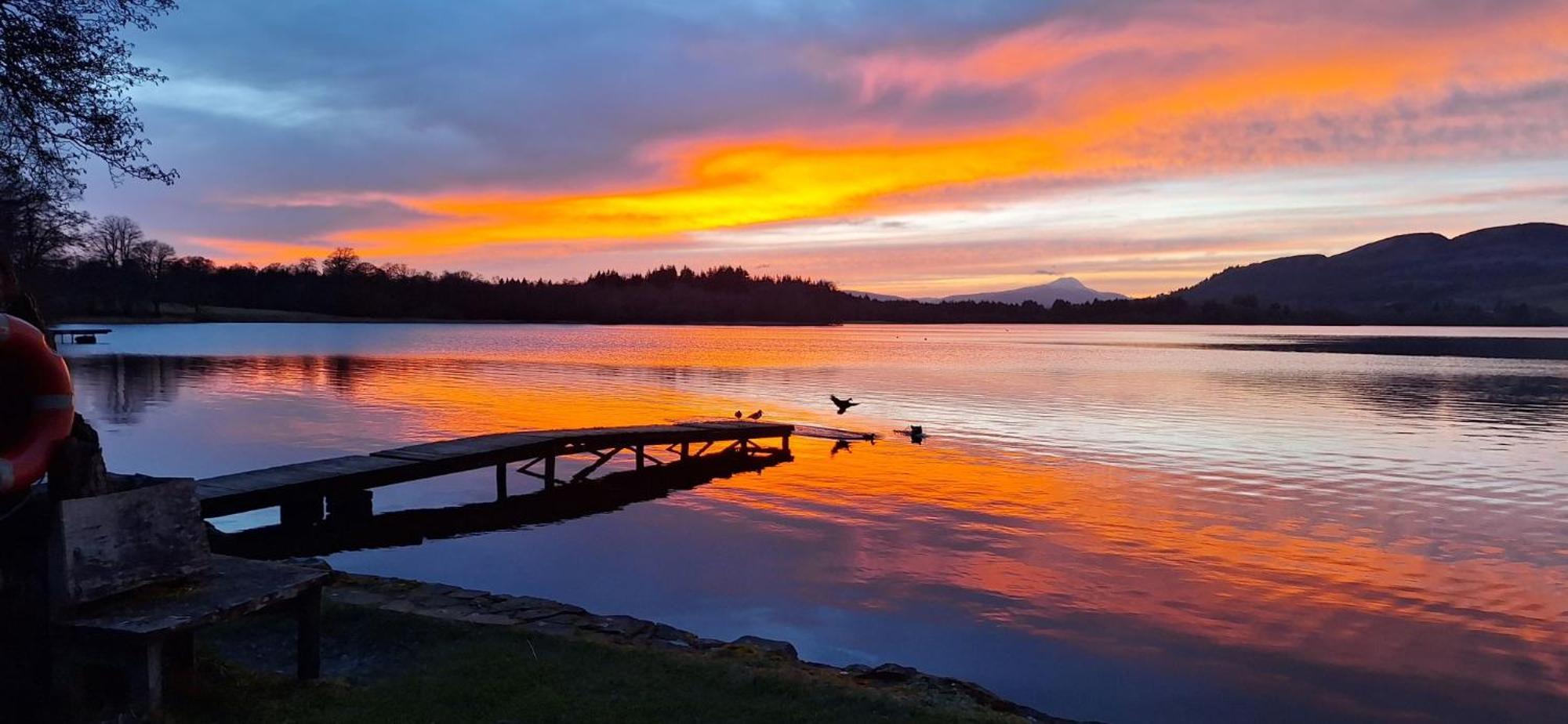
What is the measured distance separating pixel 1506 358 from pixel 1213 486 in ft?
269

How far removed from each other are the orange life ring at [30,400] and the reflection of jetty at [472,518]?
10235 mm

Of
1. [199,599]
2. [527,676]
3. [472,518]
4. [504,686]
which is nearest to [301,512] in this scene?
[472,518]

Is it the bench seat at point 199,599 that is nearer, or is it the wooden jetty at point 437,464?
the bench seat at point 199,599

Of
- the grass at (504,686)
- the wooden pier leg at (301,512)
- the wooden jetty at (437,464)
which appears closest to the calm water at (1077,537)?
the wooden jetty at (437,464)

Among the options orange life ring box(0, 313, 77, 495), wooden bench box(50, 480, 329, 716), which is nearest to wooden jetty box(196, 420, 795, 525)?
wooden bench box(50, 480, 329, 716)

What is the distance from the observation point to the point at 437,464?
19844 millimetres

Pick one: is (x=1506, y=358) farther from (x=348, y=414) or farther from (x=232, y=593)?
(x=232, y=593)

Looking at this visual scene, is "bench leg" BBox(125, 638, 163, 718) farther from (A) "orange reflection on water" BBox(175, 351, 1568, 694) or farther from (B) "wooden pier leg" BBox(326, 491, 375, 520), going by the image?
(B) "wooden pier leg" BBox(326, 491, 375, 520)

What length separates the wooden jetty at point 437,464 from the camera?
15.9 m

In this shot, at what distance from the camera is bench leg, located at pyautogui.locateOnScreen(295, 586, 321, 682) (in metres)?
6.89

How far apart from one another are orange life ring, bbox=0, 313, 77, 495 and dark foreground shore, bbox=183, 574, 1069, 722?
200 cm

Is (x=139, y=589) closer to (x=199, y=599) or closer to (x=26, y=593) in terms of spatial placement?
(x=199, y=599)

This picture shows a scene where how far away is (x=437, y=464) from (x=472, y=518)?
1703mm

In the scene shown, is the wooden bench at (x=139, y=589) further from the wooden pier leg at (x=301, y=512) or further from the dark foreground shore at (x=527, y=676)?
the wooden pier leg at (x=301, y=512)
